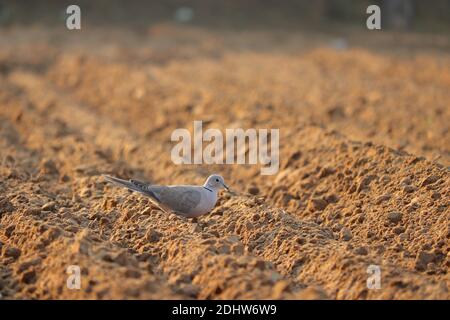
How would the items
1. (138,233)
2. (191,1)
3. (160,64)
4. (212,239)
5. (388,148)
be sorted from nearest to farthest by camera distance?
(212,239), (138,233), (388,148), (160,64), (191,1)

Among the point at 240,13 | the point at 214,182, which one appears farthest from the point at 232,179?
the point at 240,13

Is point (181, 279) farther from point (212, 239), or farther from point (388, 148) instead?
point (388, 148)

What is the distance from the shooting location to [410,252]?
21.6 ft

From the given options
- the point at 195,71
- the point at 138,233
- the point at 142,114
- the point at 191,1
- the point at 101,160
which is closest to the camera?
the point at 138,233

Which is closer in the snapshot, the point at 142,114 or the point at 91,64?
the point at 142,114

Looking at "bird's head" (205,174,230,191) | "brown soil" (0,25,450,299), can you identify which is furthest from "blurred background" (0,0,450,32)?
"bird's head" (205,174,230,191)

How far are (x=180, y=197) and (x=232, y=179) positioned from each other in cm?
257

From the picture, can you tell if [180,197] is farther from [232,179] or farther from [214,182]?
[232,179]

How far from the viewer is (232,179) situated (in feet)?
31.3

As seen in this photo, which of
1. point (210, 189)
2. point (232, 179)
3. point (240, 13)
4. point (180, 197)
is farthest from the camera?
point (240, 13)

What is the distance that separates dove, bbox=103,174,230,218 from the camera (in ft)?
23.1

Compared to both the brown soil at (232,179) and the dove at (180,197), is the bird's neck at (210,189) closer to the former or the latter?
the dove at (180,197)
